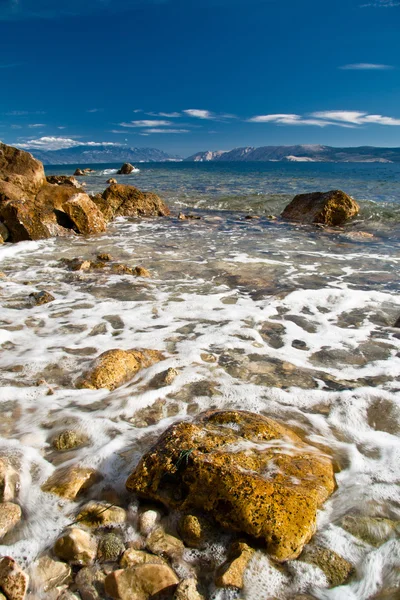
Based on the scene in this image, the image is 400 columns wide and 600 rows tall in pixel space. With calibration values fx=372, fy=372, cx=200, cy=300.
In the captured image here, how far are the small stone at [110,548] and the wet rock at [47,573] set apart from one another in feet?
0.59

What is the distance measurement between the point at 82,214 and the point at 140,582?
11.8 meters

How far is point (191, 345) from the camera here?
4.84m

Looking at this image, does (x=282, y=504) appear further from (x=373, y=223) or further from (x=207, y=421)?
(x=373, y=223)

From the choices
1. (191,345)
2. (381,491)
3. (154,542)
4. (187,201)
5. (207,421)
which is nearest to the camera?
(154,542)

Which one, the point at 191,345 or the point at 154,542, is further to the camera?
the point at 191,345

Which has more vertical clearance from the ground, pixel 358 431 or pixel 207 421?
pixel 207 421

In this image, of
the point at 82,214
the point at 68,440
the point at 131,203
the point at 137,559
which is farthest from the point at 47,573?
the point at 131,203

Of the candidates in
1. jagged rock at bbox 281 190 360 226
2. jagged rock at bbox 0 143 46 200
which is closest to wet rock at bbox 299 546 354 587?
jagged rock at bbox 0 143 46 200

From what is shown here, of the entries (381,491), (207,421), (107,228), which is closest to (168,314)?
(207,421)

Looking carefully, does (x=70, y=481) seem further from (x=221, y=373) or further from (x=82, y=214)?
(x=82, y=214)

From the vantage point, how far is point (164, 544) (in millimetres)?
2148

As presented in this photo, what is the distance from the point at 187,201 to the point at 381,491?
2040cm

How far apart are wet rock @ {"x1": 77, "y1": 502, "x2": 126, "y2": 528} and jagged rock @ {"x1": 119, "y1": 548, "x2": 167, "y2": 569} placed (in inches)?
10.1

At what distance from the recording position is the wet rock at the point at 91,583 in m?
1.88
